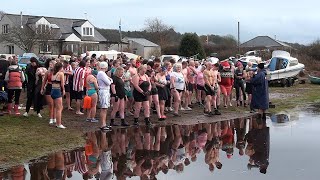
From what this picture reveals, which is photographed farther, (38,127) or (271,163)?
(38,127)

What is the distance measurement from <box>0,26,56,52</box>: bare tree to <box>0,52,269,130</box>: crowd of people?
153ft

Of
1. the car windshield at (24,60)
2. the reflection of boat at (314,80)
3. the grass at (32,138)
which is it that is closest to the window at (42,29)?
the car windshield at (24,60)

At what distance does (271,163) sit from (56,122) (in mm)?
5875

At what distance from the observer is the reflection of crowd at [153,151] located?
8.39m

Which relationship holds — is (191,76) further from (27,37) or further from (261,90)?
(27,37)

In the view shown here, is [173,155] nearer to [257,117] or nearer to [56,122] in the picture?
[56,122]

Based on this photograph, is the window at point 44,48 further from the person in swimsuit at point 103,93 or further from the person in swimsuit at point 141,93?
the person in swimsuit at point 103,93

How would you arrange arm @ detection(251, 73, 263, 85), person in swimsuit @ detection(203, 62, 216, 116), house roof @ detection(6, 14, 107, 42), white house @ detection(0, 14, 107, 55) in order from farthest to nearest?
house roof @ detection(6, 14, 107, 42) < white house @ detection(0, 14, 107, 55) < arm @ detection(251, 73, 263, 85) < person in swimsuit @ detection(203, 62, 216, 116)

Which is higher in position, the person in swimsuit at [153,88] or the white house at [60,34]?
the white house at [60,34]

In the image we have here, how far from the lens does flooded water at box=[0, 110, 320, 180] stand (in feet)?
26.9

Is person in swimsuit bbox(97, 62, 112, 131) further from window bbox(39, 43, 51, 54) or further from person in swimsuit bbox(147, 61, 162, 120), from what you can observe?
window bbox(39, 43, 51, 54)

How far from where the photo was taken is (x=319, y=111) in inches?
688

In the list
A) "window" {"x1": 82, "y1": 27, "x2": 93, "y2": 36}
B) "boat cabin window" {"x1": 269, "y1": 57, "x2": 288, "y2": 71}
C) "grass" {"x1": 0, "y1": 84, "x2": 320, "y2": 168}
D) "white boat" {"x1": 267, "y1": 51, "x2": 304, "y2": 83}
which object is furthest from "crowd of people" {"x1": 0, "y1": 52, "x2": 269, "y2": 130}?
"window" {"x1": 82, "y1": 27, "x2": 93, "y2": 36}

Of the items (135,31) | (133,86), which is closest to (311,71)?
(133,86)
